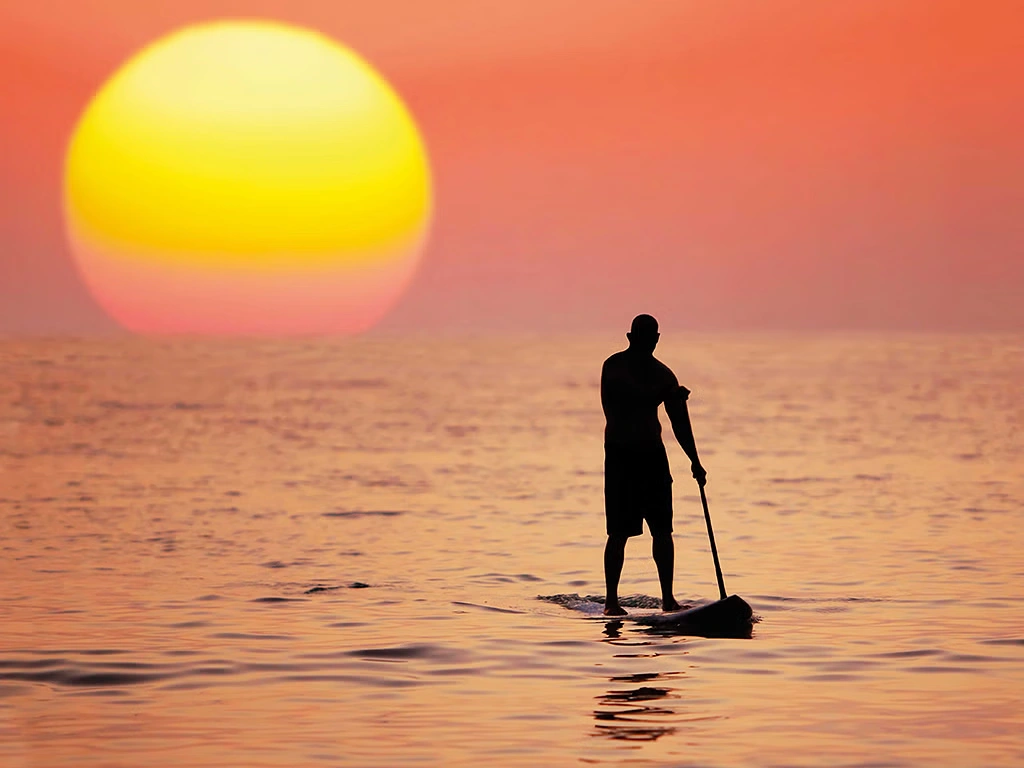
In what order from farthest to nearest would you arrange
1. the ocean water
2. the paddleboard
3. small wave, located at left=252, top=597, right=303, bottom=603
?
1. small wave, located at left=252, top=597, right=303, bottom=603
2. the paddleboard
3. the ocean water

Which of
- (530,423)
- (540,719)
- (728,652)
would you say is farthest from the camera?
(530,423)

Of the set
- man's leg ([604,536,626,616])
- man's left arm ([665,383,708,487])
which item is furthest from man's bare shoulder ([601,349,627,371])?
man's leg ([604,536,626,616])

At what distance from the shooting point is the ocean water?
380 inches

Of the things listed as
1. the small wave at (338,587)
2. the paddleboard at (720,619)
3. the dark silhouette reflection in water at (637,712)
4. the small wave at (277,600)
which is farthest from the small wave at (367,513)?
the dark silhouette reflection in water at (637,712)

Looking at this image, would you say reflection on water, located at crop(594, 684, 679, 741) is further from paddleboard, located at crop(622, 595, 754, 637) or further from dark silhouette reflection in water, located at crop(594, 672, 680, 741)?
paddleboard, located at crop(622, 595, 754, 637)

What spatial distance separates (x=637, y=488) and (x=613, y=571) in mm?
716

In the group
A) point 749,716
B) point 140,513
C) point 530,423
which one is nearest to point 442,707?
point 749,716

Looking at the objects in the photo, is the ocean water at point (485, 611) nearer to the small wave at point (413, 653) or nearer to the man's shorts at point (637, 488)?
the small wave at point (413, 653)

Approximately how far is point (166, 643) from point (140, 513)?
1031 cm

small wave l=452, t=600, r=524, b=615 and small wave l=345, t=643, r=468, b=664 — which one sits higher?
small wave l=452, t=600, r=524, b=615

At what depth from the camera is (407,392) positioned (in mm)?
75625

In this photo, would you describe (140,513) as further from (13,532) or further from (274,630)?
(274,630)

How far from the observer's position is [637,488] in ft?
46.8

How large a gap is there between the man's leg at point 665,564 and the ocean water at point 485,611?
0.65 m
